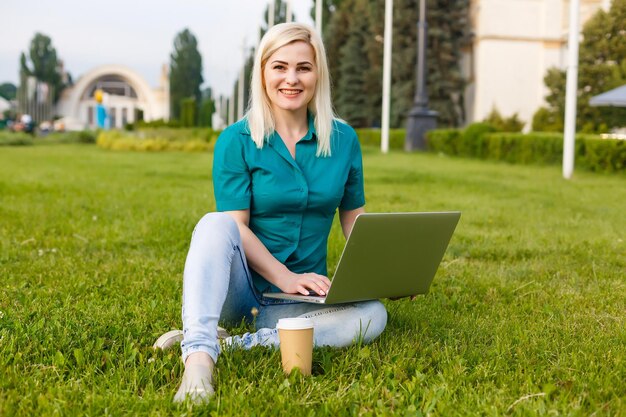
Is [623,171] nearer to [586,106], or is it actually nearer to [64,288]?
[586,106]

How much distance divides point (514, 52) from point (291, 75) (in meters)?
→ 36.2

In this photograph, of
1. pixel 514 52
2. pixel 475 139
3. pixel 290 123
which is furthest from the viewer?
pixel 514 52

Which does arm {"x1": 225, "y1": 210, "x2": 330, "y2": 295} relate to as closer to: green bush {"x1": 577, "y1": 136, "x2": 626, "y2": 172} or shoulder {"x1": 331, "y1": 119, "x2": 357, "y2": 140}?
shoulder {"x1": 331, "y1": 119, "x2": 357, "y2": 140}

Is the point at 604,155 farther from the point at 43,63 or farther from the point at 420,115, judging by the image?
the point at 43,63

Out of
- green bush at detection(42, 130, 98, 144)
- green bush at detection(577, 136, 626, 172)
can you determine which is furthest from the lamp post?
green bush at detection(42, 130, 98, 144)

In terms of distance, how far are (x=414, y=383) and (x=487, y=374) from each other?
30 cm

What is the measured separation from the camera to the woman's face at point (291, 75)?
3.27m

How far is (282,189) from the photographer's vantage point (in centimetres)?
324

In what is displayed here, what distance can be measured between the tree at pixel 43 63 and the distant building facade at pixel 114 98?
147cm

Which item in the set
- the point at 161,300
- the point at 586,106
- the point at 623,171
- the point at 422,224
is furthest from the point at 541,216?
the point at 586,106

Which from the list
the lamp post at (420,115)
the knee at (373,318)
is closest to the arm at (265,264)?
the knee at (373,318)

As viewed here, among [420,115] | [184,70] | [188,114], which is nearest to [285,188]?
[420,115]

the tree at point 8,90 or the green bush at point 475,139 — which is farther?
the tree at point 8,90

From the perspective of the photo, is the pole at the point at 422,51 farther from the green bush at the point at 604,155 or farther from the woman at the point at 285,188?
the woman at the point at 285,188
